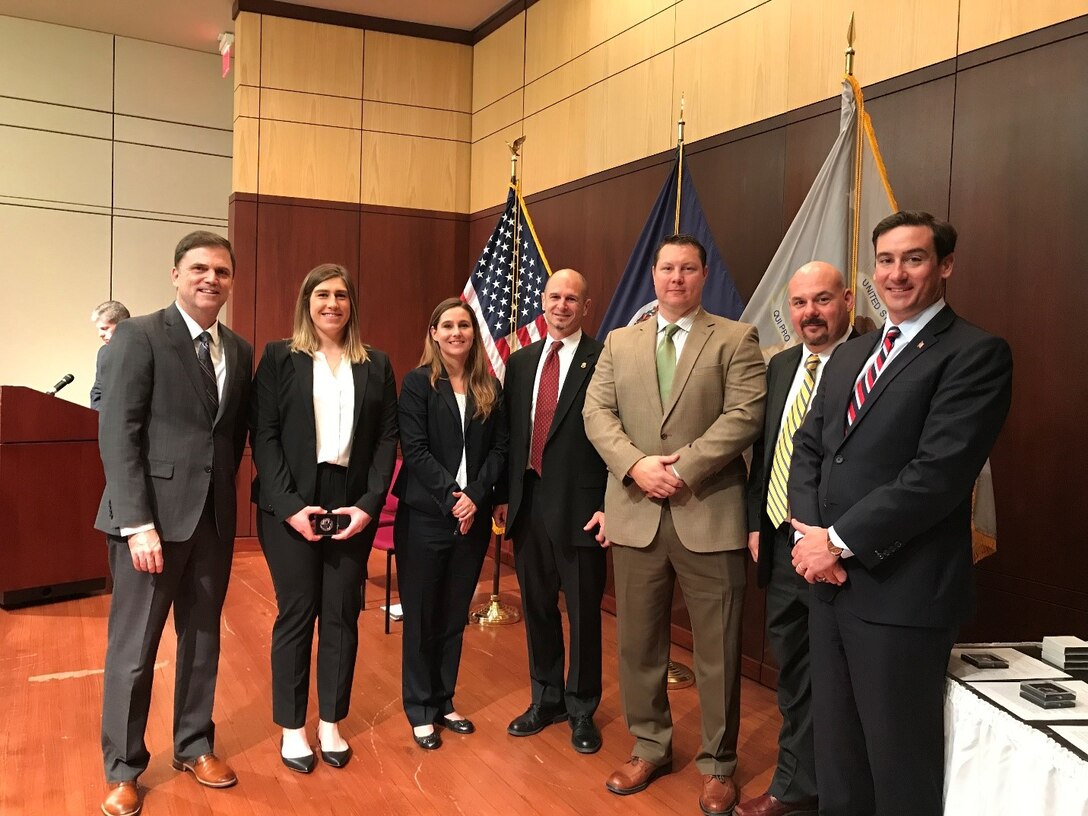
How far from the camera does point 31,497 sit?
4988mm

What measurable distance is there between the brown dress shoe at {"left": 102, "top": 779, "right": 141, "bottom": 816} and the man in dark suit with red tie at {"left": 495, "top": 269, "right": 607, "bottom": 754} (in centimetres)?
130

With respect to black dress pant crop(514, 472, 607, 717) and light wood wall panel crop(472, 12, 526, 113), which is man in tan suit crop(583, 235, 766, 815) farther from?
light wood wall panel crop(472, 12, 526, 113)

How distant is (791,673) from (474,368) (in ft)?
5.00

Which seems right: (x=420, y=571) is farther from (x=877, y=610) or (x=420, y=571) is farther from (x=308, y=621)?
(x=877, y=610)

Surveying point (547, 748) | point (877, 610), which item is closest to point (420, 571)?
point (547, 748)

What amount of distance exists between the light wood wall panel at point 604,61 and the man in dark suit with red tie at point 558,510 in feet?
7.74

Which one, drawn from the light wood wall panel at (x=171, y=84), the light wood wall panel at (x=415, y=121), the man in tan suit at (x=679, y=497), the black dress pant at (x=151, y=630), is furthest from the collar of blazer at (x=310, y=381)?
the light wood wall panel at (x=171, y=84)

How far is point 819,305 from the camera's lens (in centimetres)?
269

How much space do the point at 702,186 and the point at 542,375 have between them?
5.99 ft

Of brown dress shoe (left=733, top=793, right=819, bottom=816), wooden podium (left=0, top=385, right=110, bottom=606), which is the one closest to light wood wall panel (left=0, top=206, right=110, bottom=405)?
wooden podium (left=0, top=385, right=110, bottom=606)

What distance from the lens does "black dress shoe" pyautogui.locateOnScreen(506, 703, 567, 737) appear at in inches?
132

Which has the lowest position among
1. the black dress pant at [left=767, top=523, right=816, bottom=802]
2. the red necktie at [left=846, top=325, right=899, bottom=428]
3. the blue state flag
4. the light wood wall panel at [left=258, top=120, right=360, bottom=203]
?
the black dress pant at [left=767, top=523, right=816, bottom=802]

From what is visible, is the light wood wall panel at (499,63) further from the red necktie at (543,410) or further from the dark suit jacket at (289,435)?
the dark suit jacket at (289,435)

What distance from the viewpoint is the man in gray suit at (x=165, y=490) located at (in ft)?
8.73
